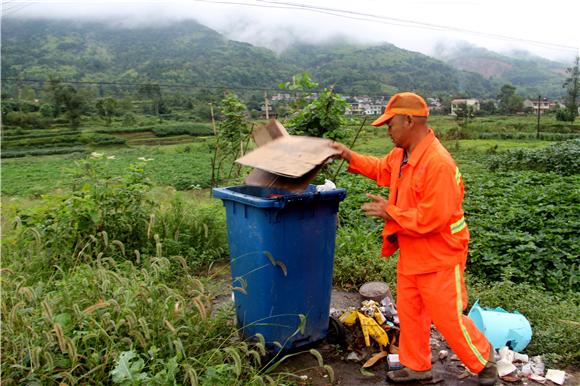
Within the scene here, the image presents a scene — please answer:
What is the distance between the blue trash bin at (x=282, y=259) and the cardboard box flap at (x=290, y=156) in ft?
0.78

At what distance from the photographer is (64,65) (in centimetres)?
8706

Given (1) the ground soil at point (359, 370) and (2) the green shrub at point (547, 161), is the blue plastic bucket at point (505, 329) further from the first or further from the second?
(2) the green shrub at point (547, 161)

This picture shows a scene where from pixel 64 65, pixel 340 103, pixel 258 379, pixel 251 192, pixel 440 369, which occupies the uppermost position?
pixel 64 65

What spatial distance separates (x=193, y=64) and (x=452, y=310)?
3639 inches

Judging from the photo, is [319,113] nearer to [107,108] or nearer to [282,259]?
[282,259]

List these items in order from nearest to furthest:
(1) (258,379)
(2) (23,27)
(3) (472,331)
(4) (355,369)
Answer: (1) (258,379) → (3) (472,331) → (4) (355,369) → (2) (23,27)

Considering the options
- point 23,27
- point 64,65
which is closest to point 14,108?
point 64,65

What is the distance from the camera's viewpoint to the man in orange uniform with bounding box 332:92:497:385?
275 cm

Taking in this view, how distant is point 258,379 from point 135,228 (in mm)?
2819

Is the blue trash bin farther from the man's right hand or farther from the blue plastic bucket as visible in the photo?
the blue plastic bucket

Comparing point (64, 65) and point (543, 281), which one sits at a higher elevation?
point (64, 65)

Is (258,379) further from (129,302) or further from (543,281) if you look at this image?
(543,281)

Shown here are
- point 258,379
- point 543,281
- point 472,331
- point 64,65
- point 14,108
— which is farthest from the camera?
point 64,65

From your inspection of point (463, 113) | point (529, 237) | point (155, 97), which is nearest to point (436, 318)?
point (529, 237)
